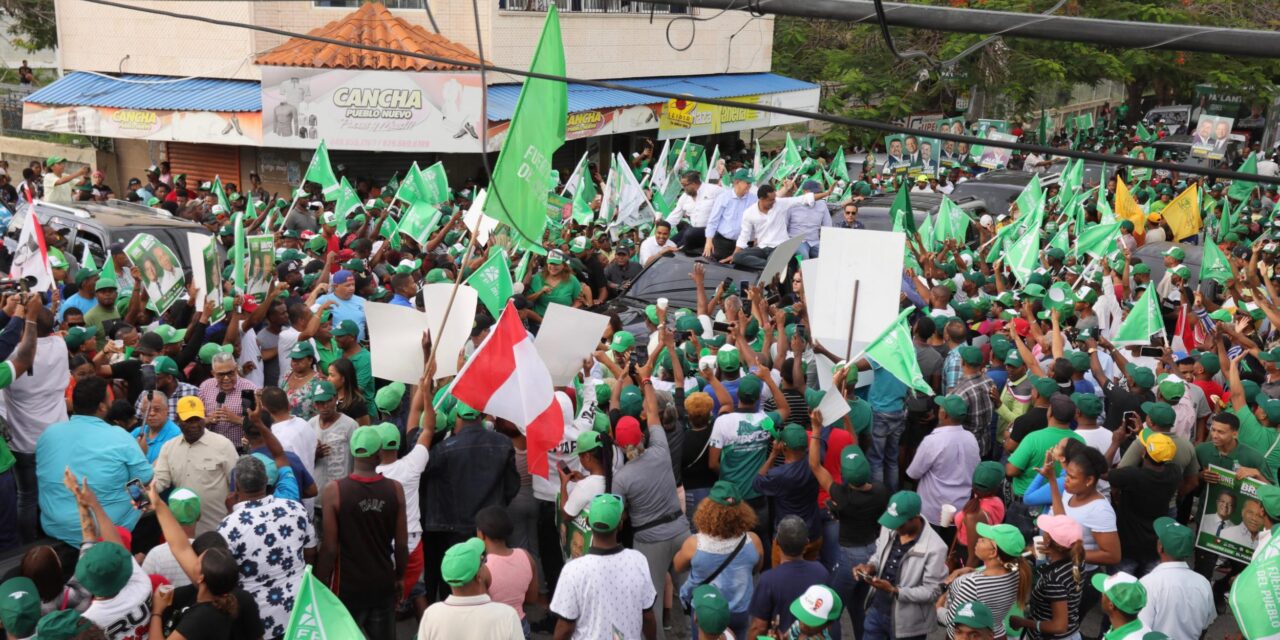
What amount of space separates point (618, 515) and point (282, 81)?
15.9 meters

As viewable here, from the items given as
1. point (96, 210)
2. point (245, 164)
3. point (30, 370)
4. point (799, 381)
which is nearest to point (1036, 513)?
point (799, 381)

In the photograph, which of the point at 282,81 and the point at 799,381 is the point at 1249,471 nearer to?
the point at 799,381

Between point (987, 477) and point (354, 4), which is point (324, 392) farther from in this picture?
point (354, 4)

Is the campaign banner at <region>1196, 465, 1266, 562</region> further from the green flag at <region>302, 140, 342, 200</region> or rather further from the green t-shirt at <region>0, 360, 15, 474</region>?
the green flag at <region>302, 140, 342, 200</region>

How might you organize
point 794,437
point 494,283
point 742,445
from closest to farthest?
1. point 794,437
2. point 742,445
3. point 494,283

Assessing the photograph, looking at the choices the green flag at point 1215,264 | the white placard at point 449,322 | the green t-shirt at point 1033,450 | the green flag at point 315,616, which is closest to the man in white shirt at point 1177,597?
the green t-shirt at point 1033,450

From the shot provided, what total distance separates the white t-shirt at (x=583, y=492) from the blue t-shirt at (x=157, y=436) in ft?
7.27

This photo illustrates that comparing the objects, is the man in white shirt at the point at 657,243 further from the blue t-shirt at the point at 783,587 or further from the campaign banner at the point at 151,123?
the campaign banner at the point at 151,123

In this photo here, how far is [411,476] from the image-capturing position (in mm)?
6641

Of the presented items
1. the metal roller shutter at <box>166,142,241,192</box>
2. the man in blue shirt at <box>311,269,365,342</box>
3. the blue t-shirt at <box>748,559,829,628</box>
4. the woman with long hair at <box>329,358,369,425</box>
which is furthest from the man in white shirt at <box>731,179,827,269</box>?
the metal roller shutter at <box>166,142,241,192</box>

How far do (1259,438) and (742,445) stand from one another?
135 inches

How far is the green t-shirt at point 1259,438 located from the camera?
7.86 meters

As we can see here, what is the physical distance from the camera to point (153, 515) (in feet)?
21.5

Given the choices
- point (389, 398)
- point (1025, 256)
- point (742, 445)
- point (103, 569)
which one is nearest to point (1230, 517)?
point (742, 445)
